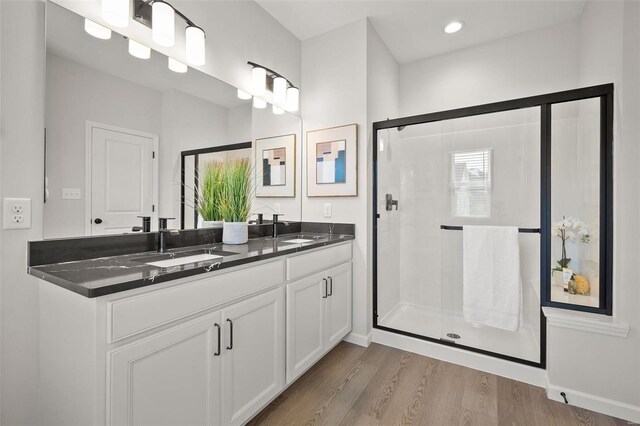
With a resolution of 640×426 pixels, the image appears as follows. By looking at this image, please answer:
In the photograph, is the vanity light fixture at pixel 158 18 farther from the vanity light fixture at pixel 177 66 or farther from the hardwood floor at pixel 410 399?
the hardwood floor at pixel 410 399

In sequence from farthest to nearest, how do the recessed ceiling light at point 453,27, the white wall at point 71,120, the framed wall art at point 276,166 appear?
the recessed ceiling light at point 453,27
the framed wall art at point 276,166
the white wall at point 71,120

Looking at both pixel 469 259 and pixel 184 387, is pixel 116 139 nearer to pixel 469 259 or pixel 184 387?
pixel 184 387

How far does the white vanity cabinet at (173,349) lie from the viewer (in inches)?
38.4

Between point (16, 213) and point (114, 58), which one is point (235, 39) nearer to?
point (114, 58)

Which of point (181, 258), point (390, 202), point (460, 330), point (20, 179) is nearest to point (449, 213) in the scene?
point (390, 202)

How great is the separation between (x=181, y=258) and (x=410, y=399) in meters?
1.56

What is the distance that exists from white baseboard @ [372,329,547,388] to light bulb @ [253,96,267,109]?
6.89 feet

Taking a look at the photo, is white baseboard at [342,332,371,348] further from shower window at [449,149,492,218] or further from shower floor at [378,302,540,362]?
shower window at [449,149,492,218]

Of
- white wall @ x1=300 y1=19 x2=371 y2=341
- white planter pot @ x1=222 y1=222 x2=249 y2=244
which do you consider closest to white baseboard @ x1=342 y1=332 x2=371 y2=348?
white wall @ x1=300 y1=19 x2=371 y2=341

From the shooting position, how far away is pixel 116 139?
152cm

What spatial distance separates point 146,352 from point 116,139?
3.45ft

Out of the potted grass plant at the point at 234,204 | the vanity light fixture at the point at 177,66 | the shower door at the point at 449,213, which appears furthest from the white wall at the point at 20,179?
the shower door at the point at 449,213

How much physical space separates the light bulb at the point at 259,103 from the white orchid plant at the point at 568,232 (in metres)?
2.23

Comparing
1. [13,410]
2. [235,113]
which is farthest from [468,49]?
[13,410]
